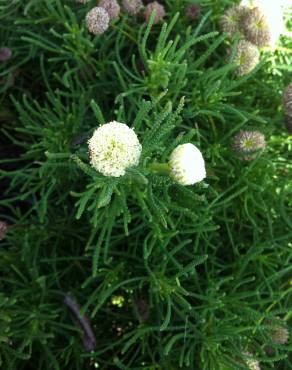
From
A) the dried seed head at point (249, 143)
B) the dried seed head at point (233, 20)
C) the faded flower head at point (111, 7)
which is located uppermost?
the dried seed head at point (233, 20)

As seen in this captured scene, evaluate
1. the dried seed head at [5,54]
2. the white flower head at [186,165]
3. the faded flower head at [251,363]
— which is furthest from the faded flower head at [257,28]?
the faded flower head at [251,363]

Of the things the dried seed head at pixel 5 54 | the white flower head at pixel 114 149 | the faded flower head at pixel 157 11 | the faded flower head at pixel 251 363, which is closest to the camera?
the white flower head at pixel 114 149

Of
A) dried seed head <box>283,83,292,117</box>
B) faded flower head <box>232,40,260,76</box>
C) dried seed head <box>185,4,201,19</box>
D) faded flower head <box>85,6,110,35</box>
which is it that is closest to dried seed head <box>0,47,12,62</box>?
faded flower head <box>85,6,110,35</box>

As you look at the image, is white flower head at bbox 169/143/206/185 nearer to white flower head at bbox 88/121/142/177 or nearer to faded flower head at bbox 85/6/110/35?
white flower head at bbox 88/121/142/177

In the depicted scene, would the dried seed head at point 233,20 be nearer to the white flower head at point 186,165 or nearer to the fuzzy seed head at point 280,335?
the white flower head at point 186,165

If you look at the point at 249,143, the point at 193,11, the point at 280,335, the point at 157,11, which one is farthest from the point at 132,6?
the point at 280,335

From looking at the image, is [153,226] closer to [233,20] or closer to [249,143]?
[249,143]

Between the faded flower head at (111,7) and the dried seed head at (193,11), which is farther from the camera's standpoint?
the dried seed head at (193,11)
